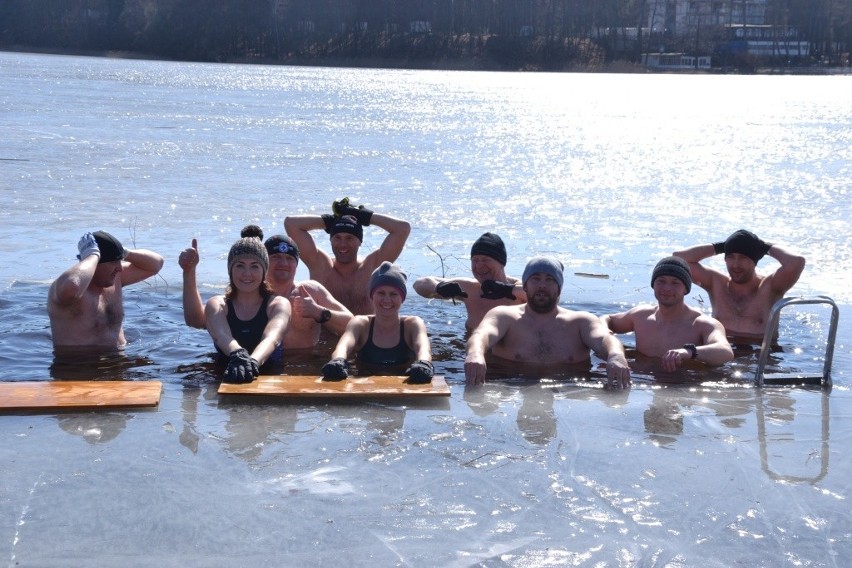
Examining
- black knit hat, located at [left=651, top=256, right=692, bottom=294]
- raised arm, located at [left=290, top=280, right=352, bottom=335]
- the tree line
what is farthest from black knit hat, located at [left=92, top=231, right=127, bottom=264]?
the tree line

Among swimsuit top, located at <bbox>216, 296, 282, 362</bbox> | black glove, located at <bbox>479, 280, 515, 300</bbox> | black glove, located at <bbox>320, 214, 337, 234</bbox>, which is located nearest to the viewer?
swimsuit top, located at <bbox>216, 296, 282, 362</bbox>

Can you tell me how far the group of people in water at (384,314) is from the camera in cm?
701

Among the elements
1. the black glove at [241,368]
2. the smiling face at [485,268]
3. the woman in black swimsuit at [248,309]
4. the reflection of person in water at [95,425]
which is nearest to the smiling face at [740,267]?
the smiling face at [485,268]

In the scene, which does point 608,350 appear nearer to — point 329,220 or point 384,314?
point 384,314

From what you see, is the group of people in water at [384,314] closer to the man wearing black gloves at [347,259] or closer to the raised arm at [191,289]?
the raised arm at [191,289]

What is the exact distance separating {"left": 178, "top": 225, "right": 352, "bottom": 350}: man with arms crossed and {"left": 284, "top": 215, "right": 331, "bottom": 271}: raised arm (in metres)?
0.83

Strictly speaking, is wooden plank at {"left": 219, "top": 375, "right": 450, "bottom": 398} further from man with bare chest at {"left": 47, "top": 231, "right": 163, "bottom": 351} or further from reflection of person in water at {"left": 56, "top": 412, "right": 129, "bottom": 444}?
man with bare chest at {"left": 47, "top": 231, "right": 163, "bottom": 351}

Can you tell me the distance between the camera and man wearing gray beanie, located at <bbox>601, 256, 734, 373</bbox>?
24.0 feet

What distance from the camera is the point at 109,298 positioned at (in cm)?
779

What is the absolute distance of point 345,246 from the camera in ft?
28.5

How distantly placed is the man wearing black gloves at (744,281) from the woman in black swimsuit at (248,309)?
3.33 m

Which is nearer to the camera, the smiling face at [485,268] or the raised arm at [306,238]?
the smiling face at [485,268]

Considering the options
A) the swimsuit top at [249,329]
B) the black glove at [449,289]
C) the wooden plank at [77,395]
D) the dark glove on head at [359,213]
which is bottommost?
the wooden plank at [77,395]

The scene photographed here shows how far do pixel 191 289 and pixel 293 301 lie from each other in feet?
2.37
